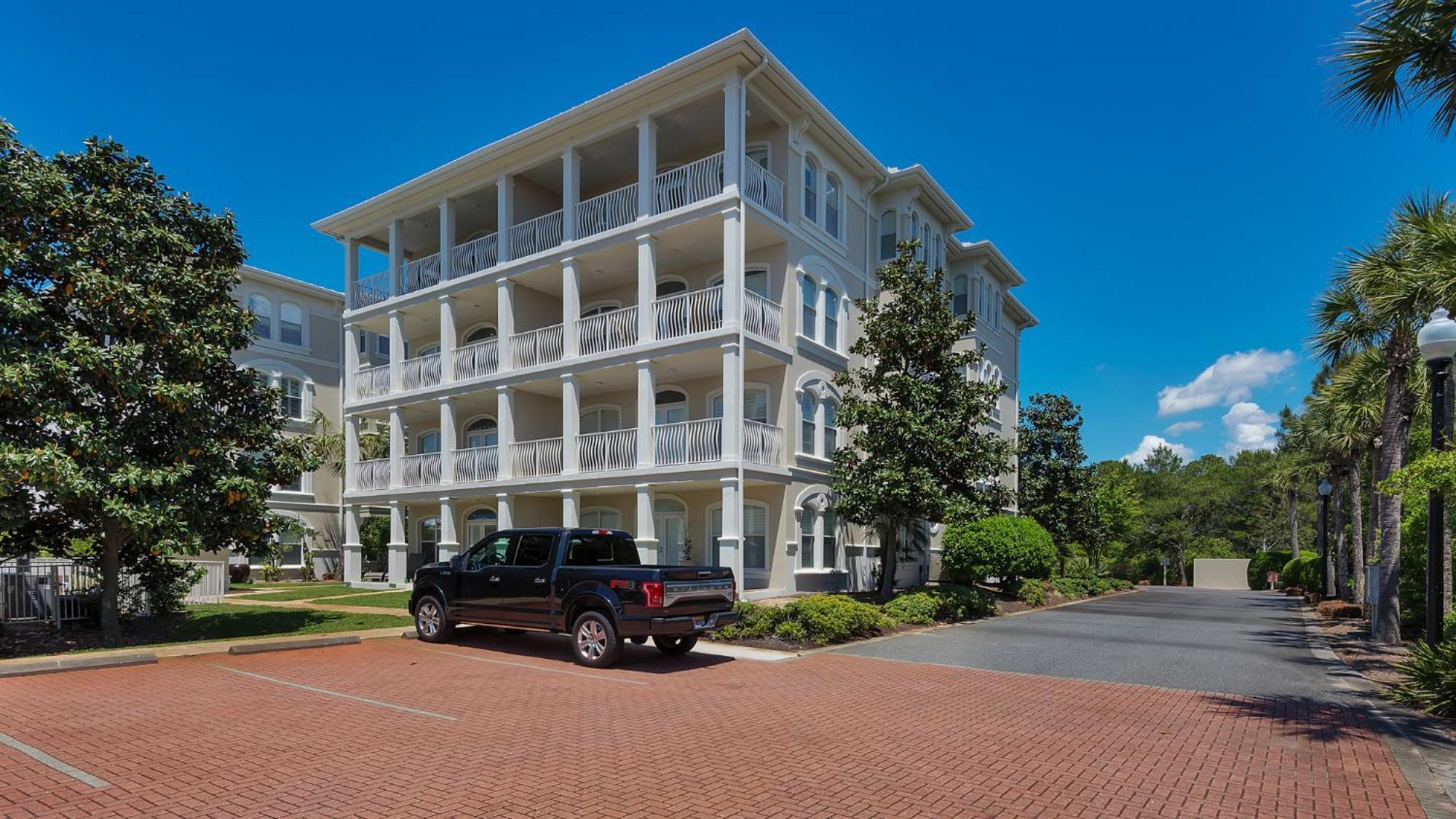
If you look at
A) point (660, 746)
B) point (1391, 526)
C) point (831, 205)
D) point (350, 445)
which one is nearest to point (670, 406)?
point (831, 205)

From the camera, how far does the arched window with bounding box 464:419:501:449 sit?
91.5 ft

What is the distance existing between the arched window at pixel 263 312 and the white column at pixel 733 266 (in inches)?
918

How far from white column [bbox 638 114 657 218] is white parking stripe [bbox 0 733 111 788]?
16.6m

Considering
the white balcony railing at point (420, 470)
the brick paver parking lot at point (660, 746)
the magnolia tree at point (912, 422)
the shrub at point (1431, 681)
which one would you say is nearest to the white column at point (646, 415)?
the magnolia tree at point (912, 422)

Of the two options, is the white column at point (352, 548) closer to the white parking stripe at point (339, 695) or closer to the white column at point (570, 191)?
the white column at point (570, 191)

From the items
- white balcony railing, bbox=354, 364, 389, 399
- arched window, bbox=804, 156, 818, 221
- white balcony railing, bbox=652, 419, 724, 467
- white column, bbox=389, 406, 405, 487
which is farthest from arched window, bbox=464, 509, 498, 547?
arched window, bbox=804, 156, 818, 221

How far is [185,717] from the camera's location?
25.4 ft

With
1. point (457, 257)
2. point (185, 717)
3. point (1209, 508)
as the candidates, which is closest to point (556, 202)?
point (457, 257)

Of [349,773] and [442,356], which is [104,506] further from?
[442,356]

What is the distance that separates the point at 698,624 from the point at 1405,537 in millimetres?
14333

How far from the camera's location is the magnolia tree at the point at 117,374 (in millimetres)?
11742

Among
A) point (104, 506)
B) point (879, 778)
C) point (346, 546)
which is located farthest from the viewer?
point (346, 546)

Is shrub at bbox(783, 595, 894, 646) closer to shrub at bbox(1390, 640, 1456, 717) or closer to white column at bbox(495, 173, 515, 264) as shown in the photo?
shrub at bbox(1390, 640, 1456, 717)

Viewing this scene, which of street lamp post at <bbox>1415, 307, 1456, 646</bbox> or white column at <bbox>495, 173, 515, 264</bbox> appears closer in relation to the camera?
street lamp post at <bbox>1415, 307, 1456, 646</bbox>
